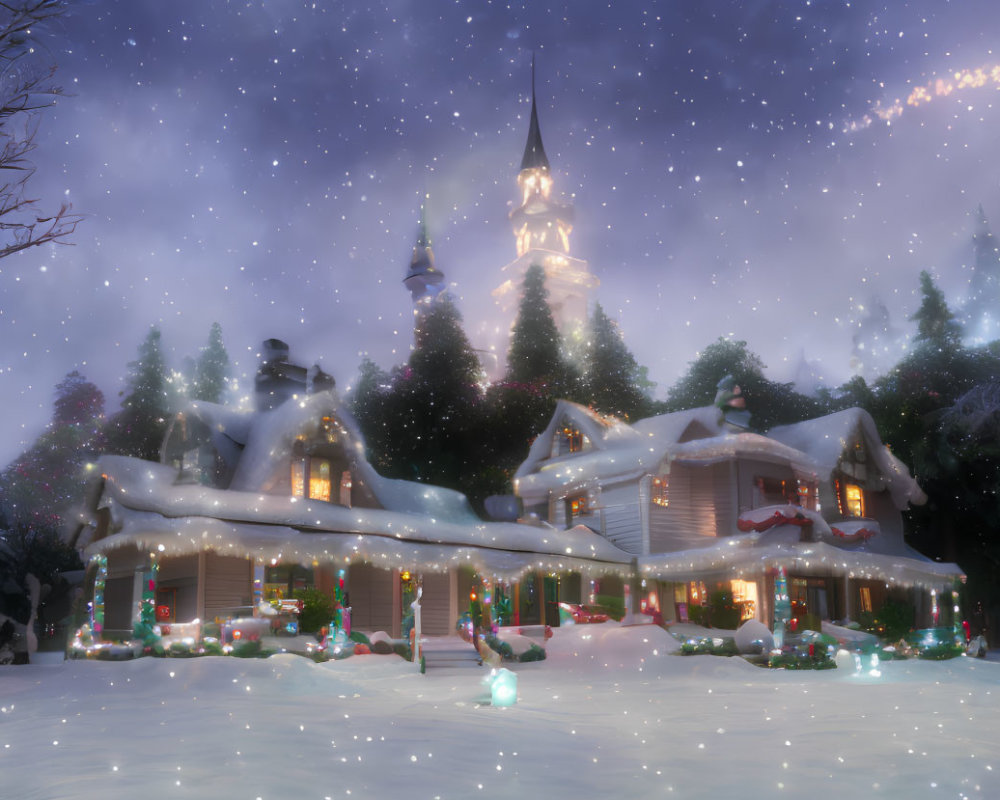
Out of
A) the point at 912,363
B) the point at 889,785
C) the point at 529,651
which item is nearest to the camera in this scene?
the point at 889,785

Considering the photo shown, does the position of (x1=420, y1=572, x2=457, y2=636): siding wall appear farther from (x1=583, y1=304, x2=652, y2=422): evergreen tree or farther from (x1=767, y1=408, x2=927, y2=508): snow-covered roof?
(x1=583, y1=304, x2=652, y2=422): evergreen tree

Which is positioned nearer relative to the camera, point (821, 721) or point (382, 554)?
point (821, 721)

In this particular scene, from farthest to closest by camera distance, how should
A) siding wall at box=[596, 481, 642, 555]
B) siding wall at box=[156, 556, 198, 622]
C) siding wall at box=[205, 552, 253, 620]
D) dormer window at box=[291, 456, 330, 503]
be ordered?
siding wall at box=[596, 481, 642, 555], dormer window at box=[291, 456, 330, 503], siding wall at box=[156, 556, 198, 622], siding wall at box=[205, 552, 253, 620]

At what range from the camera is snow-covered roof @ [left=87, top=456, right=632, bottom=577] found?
21.1m

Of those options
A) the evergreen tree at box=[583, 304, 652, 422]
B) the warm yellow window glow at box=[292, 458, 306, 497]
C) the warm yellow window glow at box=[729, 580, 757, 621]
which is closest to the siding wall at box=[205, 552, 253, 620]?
the warm yellow window glow at box=[292, 458, 306, 497]

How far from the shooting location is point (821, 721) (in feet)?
37.0

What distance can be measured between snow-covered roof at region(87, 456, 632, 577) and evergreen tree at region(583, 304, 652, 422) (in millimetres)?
15559

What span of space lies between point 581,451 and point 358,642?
13.3 meters

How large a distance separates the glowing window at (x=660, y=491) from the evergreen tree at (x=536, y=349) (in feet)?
38.1

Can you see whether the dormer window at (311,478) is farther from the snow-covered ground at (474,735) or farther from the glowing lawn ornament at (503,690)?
the glowing lawn ornament at (503,690)

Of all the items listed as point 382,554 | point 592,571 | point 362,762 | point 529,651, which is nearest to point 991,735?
point 362,762

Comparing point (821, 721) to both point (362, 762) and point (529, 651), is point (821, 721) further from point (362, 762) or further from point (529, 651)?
point (529, 651)

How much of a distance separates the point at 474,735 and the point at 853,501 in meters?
26.8

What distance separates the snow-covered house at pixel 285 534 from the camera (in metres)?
22.1
